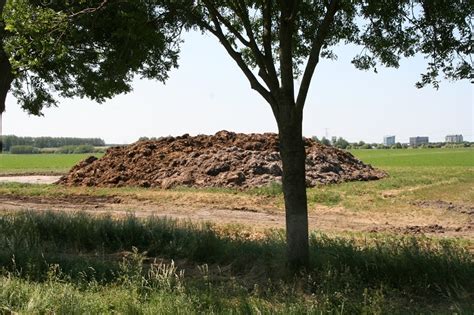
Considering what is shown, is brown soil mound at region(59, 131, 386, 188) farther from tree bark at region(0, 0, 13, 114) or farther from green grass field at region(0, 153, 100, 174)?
green grass field at region(0, 153, 100, 174)

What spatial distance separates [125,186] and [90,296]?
2123cm

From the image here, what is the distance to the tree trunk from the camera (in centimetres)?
739

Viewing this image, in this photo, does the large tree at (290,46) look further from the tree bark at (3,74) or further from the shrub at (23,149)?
the shrub at (23,149)

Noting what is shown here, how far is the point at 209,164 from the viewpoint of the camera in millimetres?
26516

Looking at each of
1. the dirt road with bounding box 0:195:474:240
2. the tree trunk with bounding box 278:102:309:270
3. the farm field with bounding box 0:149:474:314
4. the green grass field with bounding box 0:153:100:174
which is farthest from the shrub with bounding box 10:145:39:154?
the tree trunk with bounding box 278:102:309:270

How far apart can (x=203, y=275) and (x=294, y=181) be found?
72.9 inches

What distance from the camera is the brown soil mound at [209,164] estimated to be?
82.1ft

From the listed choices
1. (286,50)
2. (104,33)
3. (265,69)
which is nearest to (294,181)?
(265,69)

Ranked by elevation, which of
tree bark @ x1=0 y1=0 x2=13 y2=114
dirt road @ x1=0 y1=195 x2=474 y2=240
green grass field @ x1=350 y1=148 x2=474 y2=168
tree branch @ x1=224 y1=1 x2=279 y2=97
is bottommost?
dirt road @ x1=0 y1=195 x2=474 y2=240

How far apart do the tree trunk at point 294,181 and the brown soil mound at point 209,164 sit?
16.1 meters

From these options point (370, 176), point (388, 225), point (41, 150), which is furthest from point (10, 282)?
point (41, 150)

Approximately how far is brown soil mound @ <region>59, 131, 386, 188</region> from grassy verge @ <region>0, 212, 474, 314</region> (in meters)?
14.4

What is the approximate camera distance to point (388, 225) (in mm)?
14742

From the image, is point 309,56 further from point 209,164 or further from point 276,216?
point 209,164
